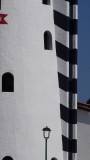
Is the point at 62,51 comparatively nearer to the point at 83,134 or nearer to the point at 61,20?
the point at 61,20

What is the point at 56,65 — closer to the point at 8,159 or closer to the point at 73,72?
the point at 73,72

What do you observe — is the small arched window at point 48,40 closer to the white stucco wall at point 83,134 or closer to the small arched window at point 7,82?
the small arched window at point 7,82

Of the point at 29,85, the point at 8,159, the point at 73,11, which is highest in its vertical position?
the point at 73,11

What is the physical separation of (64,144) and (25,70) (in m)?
3.46

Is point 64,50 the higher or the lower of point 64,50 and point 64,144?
the higher

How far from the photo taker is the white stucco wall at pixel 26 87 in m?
39.2

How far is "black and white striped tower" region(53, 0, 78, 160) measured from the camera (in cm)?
4075

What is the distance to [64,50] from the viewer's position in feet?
134

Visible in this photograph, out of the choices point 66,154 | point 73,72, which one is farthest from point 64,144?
point 73,72

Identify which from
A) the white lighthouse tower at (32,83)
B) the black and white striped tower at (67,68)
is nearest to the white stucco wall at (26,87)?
the white lighthouse tower at (32,83)

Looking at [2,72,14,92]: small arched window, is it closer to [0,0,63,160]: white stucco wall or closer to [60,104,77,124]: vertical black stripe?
[0,0,63,160]: white stucco wall

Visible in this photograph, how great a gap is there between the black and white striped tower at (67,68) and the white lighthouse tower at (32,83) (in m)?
0.04

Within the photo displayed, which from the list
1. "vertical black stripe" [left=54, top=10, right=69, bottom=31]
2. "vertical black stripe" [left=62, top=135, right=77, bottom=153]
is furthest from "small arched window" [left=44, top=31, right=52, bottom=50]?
"vertical black stripe" [left=62, top=135, right=77, bottom=153]

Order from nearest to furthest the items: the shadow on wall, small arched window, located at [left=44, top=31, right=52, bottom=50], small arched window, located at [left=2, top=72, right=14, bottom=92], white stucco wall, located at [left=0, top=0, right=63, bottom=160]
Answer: white stucco wall, located at [left=0, top=0, right=63, bottom=160]
small arched window, located at [left=2, top=72, right=14, bottom=92]
small arched window, located at [left=44, top=31, right=52, bottom=50]
the shadow on wall
